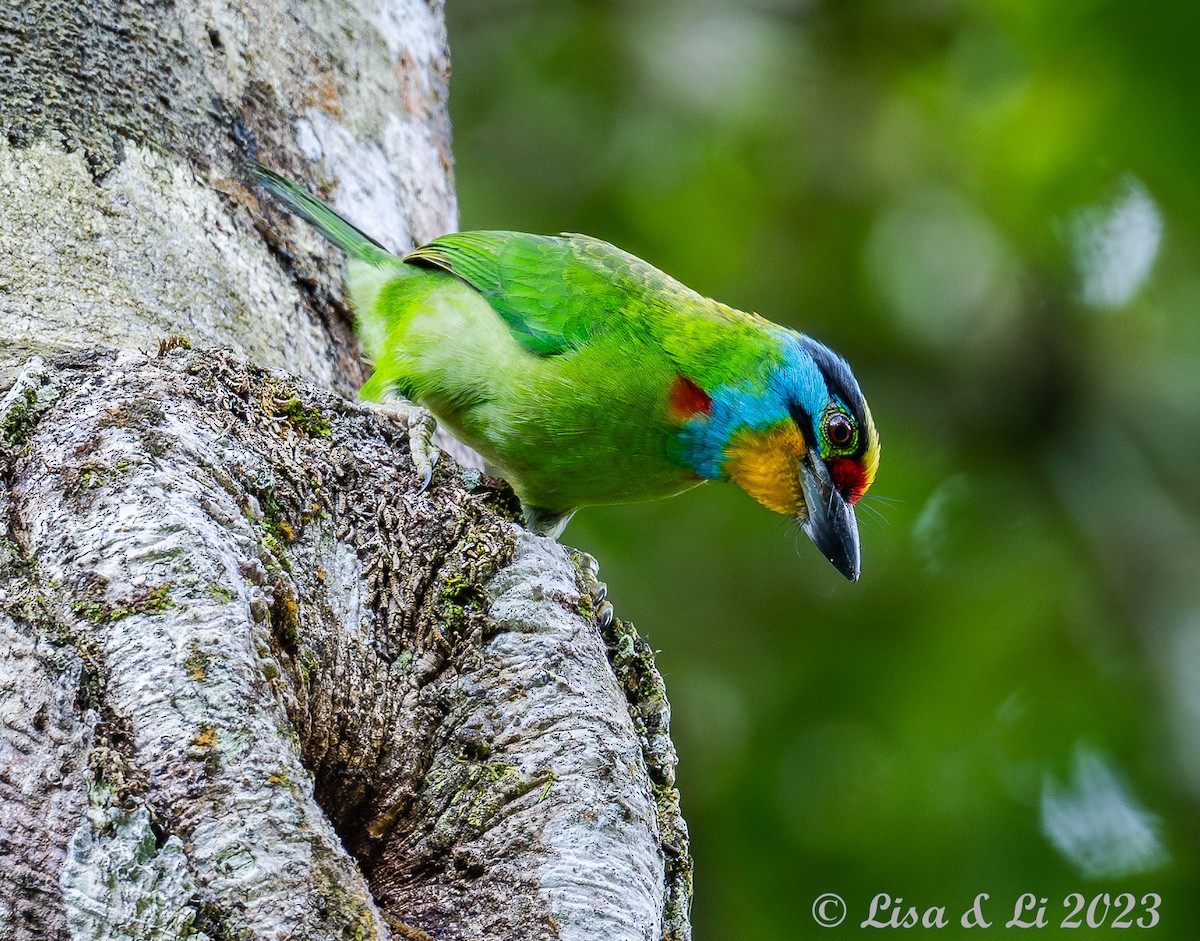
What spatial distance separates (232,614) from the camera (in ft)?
5.50

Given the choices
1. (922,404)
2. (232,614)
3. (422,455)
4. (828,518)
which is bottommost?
(232,614)

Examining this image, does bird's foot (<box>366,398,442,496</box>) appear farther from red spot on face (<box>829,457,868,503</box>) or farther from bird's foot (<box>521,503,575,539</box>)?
red spot on face (<box>829,457,868,503</box>)

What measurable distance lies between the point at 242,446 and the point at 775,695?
333cm

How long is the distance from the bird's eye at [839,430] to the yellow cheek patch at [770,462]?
7cm

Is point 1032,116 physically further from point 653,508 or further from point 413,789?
point 413,789

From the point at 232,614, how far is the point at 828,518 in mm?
1899

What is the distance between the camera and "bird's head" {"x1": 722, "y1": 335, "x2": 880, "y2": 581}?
10.7ft

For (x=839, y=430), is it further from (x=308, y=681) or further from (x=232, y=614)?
(x=232, y=614)

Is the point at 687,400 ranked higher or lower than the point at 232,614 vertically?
higher

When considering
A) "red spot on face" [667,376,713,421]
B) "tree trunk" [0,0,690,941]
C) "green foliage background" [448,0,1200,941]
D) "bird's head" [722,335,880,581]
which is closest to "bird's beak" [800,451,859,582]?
"bird's head" [722,335,880,581]

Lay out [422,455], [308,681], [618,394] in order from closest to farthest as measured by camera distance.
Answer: [308,681], [422,455], [618,394]

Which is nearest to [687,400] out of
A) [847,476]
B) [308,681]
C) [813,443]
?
[813,443]

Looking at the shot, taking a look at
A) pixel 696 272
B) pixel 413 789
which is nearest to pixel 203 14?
pixel 413 789

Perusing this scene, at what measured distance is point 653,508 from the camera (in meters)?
5.39
